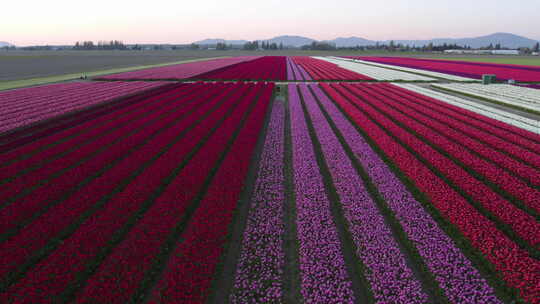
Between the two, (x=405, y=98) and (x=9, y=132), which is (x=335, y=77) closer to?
(x=405, y=98)

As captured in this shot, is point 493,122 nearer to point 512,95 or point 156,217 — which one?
point 512,95

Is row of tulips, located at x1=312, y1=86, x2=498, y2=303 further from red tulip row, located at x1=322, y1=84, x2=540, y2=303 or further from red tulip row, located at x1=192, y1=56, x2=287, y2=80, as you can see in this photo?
red tulip row, located at x1=192, y1=56, x2=287, y2=80

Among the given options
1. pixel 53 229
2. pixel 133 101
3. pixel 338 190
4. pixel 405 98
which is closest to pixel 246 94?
pixel 133 101

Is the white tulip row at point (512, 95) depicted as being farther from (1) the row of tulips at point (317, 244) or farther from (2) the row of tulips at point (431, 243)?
(1) the row of tulips at point (317, 244)

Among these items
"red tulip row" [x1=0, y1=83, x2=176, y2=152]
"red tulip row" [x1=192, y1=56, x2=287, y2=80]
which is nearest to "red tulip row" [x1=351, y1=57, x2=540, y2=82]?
"red tulip row" [x1=192, y1=56, x2=287, y2=80]

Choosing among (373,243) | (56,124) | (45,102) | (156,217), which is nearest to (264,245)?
(373,243)
